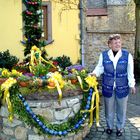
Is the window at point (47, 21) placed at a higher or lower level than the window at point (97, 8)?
lower

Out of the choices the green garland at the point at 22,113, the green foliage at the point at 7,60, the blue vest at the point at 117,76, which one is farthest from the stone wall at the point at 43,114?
the green foliage at the point at 7,60

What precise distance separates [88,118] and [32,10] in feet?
9.90

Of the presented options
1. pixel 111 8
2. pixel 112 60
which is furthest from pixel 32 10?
pixel 111 8

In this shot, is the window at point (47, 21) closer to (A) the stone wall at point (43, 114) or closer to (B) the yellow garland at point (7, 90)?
(A) the stone wall at point (43, 114)

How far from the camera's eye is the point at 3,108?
603cm

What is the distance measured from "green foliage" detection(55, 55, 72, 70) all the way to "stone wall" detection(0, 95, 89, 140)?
5.96 metres

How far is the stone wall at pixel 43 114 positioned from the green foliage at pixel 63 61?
596 cm

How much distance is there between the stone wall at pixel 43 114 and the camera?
5.82 m

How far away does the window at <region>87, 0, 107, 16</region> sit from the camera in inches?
972

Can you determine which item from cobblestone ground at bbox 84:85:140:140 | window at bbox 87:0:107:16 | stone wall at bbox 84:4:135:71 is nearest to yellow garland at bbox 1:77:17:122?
cobblestone ground at bbox 84:85:140:140

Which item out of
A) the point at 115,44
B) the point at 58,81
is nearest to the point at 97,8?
the point at 115,44

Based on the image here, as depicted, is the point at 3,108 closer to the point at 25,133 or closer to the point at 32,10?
the point at 25,133

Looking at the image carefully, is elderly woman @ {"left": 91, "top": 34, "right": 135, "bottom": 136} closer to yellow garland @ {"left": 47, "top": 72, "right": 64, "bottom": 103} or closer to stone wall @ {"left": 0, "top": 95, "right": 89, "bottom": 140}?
stone wall @ {"left": 0, "top": 95, "right": 89, "bottom": 140}

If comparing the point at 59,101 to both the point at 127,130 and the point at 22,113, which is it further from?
the point at 127,130
